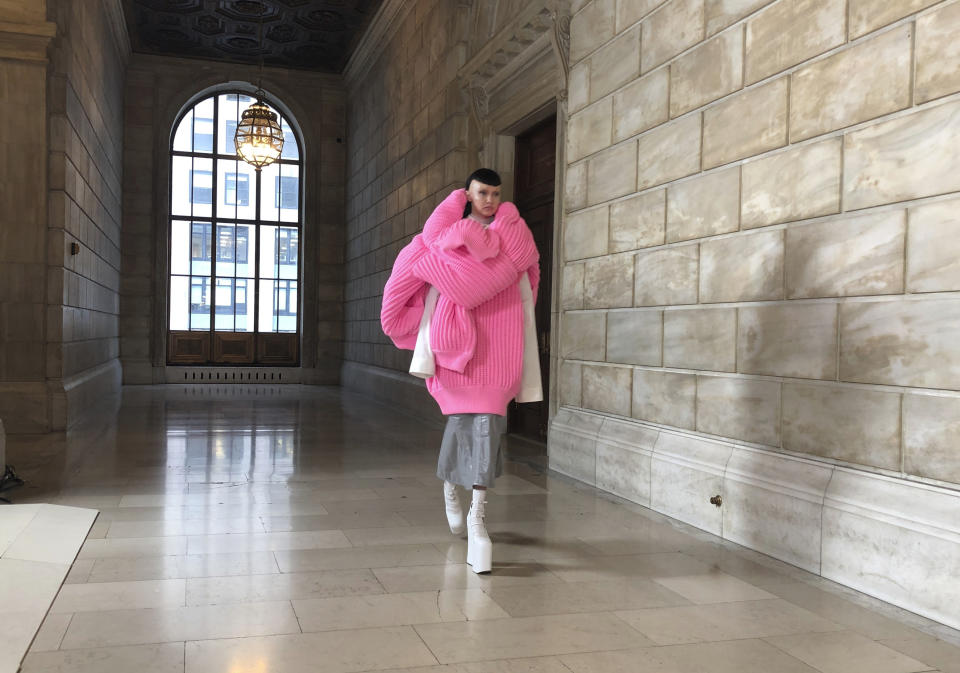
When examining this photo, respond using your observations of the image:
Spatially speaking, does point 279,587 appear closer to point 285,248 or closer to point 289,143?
point 285,248

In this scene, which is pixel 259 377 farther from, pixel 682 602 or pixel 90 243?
pixel 682 602

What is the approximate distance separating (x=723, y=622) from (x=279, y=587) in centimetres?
172

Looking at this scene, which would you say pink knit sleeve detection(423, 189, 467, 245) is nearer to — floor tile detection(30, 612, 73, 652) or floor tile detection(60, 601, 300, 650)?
floor tile detection(60, 601, 300, 650)

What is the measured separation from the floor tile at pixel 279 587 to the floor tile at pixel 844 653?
5.12 feet

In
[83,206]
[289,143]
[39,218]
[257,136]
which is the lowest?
[39,218]

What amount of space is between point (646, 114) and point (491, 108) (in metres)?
4.01

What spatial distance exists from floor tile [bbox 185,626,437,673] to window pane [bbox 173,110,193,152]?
15918 mm

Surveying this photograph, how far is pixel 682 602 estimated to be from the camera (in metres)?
3.34

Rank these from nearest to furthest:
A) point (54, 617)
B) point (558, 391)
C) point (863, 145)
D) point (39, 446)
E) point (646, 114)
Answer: point (54, 617), point (863, 145), point (646, 114), point (558, 391), point (39, 446)

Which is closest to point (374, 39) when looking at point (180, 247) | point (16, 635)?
point (180, 247)

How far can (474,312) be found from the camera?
3.87 meters

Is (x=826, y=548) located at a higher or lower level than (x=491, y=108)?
lower

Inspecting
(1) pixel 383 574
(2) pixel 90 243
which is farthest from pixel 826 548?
(2) pixel 90 243

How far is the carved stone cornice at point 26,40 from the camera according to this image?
8.18m
